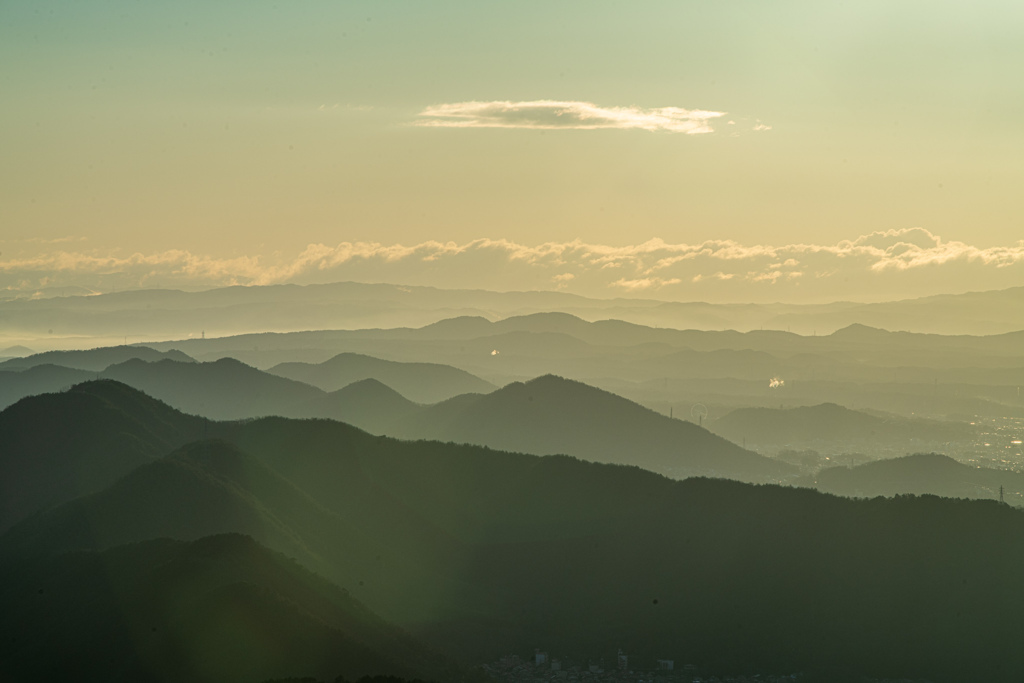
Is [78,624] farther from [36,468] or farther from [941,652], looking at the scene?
[941,652]

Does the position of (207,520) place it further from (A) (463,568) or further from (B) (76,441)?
(B) (76,441)

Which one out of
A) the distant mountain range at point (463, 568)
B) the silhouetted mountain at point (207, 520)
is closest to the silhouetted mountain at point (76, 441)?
the distant mountain range at point (463, 568)

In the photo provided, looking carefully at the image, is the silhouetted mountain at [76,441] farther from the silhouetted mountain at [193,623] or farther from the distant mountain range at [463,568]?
the silhouetted mountain at [193,623]

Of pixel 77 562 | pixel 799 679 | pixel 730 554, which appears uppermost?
pixel 77 562

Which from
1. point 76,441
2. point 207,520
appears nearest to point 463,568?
point 207,520

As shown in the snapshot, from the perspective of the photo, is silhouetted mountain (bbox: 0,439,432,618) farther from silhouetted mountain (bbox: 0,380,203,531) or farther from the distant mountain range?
silhouetted mountain (bbox: 0,380,203,531)

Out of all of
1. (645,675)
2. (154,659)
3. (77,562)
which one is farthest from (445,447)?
(154,659)
